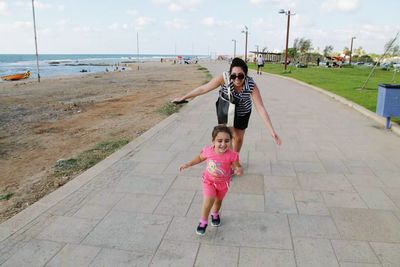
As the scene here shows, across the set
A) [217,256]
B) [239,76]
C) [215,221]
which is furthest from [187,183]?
[217,256]

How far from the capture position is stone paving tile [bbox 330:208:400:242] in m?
3.25

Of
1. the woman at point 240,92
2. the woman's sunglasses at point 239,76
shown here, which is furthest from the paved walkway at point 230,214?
the woman's sunglasses at point 239,76

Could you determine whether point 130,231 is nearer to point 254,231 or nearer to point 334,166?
point 254,231

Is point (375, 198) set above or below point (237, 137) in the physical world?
below

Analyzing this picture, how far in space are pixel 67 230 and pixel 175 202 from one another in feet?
3.90

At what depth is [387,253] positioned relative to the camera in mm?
2979

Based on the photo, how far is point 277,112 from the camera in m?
9.96

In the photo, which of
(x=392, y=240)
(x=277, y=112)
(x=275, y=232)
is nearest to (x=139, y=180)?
(x=275, y=232)

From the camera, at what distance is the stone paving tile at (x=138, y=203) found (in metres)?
3.77

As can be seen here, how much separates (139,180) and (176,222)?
4.29ft

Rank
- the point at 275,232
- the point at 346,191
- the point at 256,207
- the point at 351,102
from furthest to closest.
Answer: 1. the point at 351,102
2. the point at 346,191
3. the point at 256,207
4. the point at 275,232

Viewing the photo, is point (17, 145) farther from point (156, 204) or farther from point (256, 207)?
point (256, 207)

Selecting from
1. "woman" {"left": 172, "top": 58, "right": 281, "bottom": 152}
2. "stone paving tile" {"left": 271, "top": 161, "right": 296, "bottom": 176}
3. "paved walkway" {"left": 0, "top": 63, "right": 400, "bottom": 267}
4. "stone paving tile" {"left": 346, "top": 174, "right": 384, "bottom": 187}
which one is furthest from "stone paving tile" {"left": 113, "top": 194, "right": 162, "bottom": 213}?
"stone paving tile" {"left": 346, "top": 174, "right": 384, "bottom": 187}

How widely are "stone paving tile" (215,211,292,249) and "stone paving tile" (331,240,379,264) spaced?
42 centimetres
